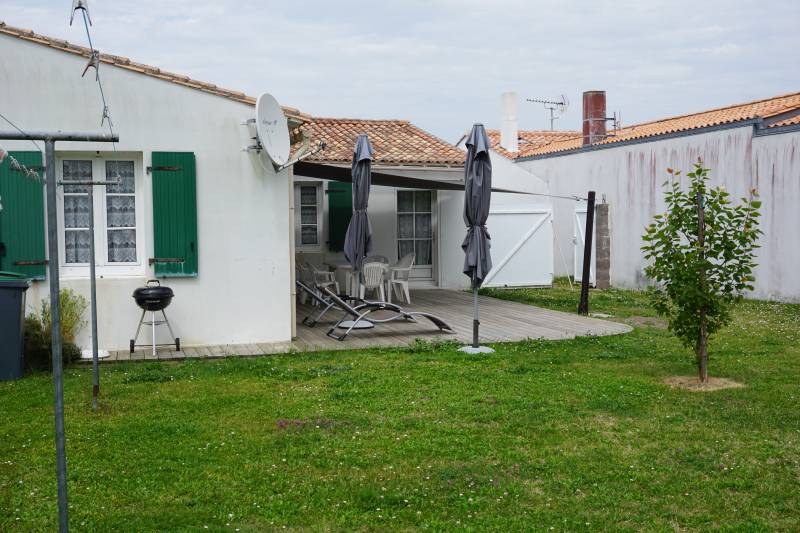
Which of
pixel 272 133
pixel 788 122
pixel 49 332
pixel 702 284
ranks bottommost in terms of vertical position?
pixel 49 332

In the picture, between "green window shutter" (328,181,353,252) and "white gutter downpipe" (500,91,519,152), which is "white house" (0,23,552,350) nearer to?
"green window shutter" (328,181,353,252)

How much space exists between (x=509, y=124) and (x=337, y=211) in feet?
27.1

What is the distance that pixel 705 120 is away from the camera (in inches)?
687

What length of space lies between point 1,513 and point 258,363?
4368mm

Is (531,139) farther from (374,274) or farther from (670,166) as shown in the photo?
(374,274)

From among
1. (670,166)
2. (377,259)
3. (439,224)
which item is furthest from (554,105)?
(377,259)

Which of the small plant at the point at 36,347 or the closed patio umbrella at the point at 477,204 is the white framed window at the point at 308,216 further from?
the small plant at the point at 36,347

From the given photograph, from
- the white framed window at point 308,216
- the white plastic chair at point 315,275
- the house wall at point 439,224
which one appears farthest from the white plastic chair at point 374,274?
the white framed window at point 308,216

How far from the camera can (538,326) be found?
463 inches

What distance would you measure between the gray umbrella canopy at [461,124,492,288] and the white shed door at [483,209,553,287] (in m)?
8.46

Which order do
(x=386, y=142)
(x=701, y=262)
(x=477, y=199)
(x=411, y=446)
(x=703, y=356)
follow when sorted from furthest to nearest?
(x=386, y=142) → (x=477, y=199) → (x=703, y=356) → (x=701, y=262) → (x=411, y=446)

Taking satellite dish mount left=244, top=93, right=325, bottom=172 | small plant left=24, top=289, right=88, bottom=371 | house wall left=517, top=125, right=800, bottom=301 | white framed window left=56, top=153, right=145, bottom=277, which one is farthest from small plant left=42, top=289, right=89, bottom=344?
house wall left=517, top=125, right=800, bottom=301

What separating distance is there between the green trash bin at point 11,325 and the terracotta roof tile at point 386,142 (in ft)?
22.0

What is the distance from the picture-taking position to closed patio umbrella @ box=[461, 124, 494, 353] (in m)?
9.28
